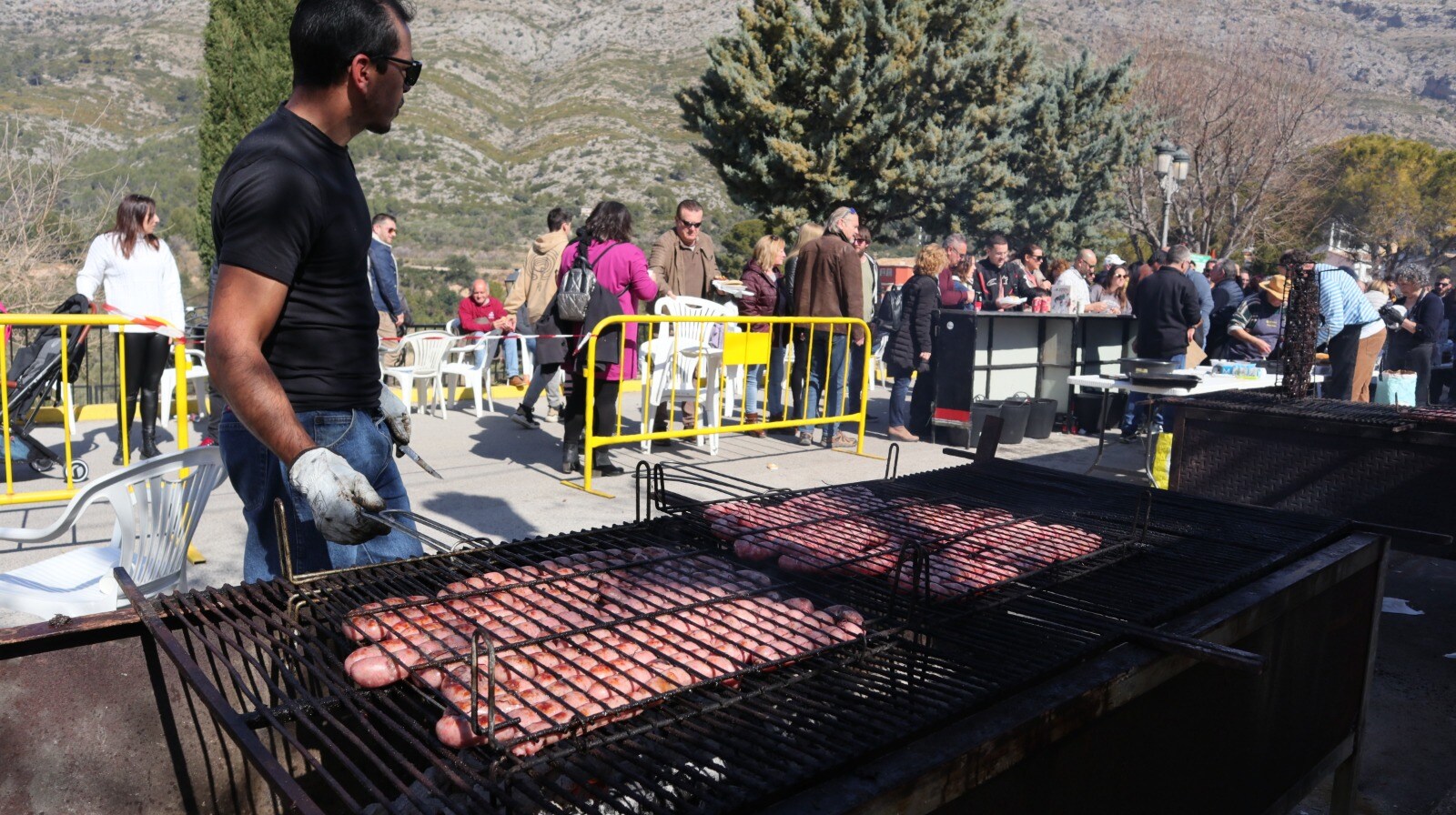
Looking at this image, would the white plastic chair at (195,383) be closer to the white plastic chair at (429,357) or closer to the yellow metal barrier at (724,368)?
the white plastic chair at (429,357)

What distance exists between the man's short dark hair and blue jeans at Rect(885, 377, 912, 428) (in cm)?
829

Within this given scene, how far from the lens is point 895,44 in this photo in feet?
83.5

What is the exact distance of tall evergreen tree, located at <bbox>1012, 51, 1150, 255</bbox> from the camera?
109 feet

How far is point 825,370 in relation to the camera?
9.62 meters

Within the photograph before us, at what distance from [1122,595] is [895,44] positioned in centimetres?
2541

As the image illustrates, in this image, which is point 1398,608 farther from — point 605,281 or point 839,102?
point 839,102

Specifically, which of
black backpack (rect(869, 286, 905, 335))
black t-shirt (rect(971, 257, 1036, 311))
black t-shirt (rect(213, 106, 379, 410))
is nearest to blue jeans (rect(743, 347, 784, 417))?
black backpack (rect(869, 286, 905, 335))

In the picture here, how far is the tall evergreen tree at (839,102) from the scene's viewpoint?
955 inches

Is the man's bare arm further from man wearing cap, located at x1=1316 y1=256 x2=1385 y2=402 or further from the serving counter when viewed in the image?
man wearing cap, located at x1=1316 y1=256 x2=1385 y2=402

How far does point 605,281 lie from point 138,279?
3.73 metres

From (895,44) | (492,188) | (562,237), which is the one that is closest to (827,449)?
(562,237)

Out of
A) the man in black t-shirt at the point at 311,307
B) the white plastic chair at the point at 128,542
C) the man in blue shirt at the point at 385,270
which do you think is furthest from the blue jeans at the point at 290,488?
the man in blue shirt at the point at 385,270

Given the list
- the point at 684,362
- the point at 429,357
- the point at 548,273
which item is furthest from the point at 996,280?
the point at 429,357

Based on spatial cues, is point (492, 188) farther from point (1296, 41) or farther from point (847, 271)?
point (847, 271)
